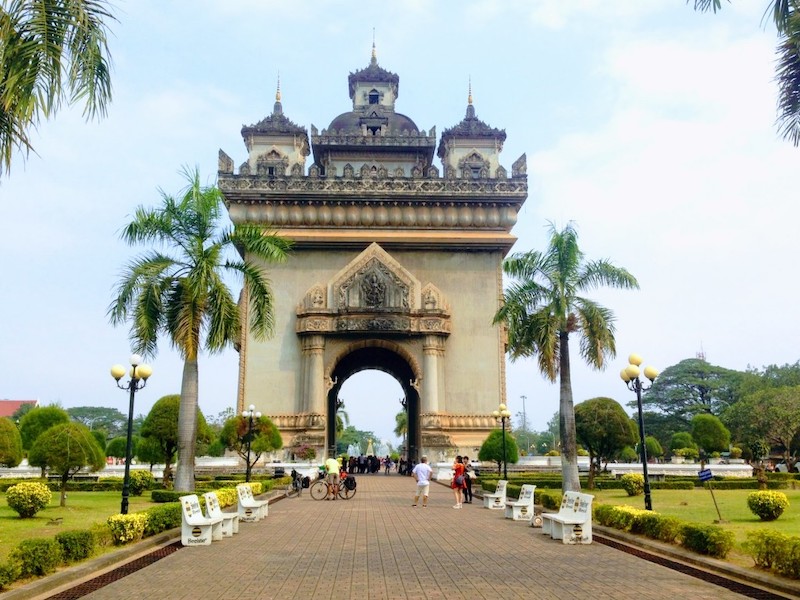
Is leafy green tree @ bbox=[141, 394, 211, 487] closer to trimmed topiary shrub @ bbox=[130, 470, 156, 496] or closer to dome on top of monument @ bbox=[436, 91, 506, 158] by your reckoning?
trimmed topiary shrub @ bbox=[130, 470, 156, 496]

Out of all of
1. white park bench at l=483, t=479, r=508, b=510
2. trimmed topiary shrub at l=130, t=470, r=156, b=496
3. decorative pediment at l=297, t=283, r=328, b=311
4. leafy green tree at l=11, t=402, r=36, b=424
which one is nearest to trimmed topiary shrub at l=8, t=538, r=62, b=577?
white park bench at l=483, t=479, r=508, b=510

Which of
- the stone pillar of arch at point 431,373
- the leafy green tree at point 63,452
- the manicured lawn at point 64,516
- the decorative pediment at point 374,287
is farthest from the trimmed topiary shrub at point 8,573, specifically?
the decorative pediment at point 374,287

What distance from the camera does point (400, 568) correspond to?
31.6 feet

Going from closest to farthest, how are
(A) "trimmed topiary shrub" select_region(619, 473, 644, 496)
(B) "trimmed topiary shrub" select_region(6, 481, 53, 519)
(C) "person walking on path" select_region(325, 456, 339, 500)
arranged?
(B) "trimmed topiary shrub" select_region(6, 481, 53, 519) → (C) "person walking on path" select_region(325, 456, 339, 500) → (A) "trimmed topiary shrub" select_region(619, 473, 644, 496)

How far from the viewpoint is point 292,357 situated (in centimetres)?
3747

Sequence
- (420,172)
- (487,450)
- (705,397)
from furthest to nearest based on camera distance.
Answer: (705,397) < (420,172) < (487,450)

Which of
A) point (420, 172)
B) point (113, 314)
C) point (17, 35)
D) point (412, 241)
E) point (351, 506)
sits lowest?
point (351, 506)

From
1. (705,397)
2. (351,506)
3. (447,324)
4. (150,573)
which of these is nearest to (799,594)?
(150,573)

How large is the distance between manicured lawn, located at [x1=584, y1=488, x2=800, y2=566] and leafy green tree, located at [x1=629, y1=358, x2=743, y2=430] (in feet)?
156

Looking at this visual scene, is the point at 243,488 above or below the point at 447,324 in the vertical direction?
below

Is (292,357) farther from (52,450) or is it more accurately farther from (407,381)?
(52,450)

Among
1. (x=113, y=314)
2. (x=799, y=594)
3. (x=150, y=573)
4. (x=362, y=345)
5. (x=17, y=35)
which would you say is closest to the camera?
(x=799, y=594)

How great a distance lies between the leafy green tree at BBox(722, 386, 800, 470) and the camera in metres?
36.7

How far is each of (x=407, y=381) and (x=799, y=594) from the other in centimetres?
3690
